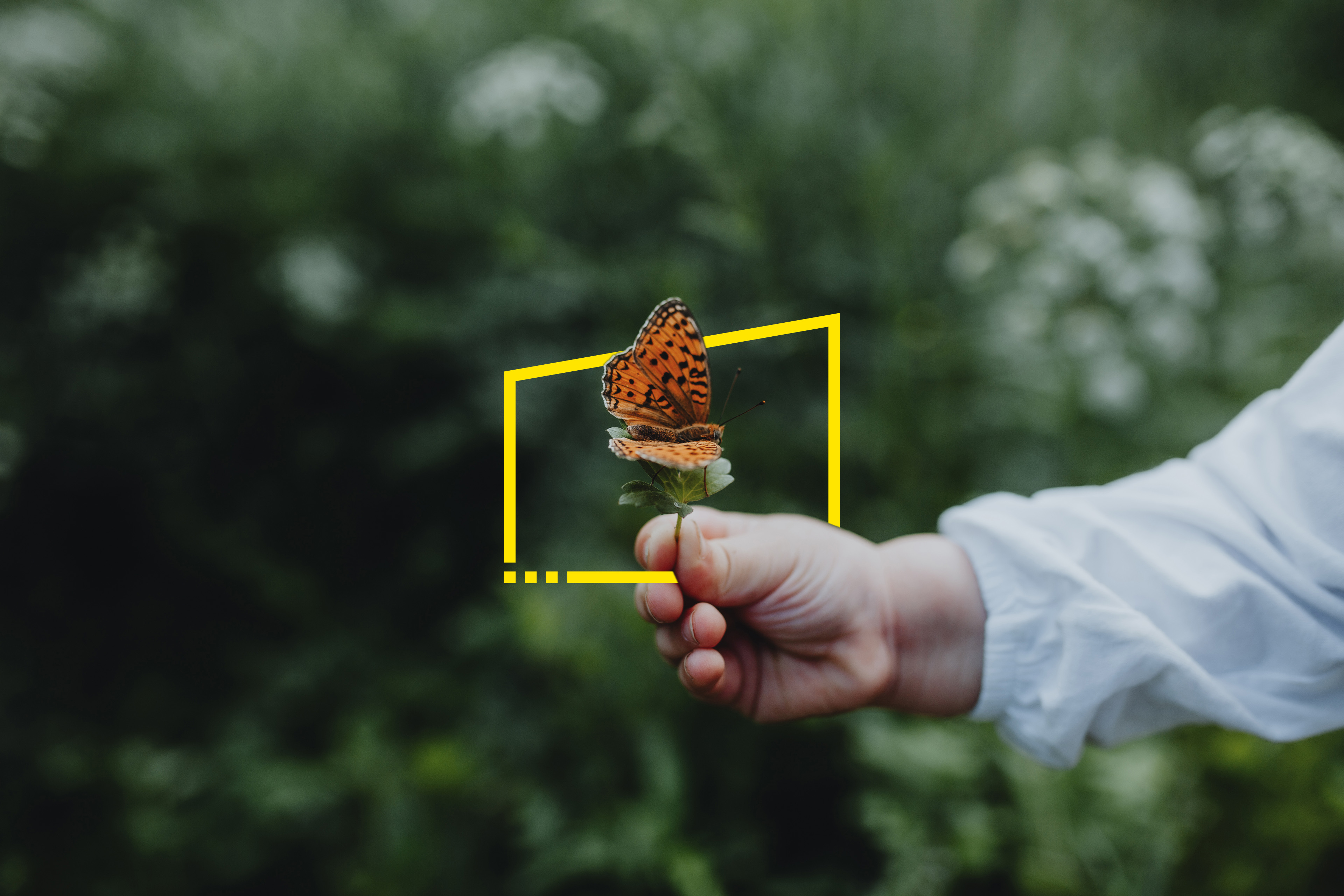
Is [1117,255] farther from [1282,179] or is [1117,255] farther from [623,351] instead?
[623,351]

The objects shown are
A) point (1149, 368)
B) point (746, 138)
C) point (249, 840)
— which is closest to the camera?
point (249, 840)

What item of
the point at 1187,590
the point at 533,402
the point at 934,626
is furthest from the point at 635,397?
the point at 533,402

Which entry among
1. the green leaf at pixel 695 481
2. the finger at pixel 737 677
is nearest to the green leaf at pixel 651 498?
the green leaf at pixel 695 481

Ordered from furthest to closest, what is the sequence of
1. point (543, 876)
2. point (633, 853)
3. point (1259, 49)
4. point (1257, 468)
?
point (1259, 49), point (543, 876), point (633, 853), point (1257, 468)

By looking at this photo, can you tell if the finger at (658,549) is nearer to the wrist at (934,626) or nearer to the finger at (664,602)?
the finger at (664,602)

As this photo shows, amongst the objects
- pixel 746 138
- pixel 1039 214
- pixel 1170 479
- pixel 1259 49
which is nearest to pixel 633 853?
pixel 1170 479

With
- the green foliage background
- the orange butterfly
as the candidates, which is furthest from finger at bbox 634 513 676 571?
the green foliage background

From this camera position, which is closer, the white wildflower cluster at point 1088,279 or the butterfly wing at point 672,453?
the butterfly wing at point 672,453

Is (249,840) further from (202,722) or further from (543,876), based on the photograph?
(543,876)
